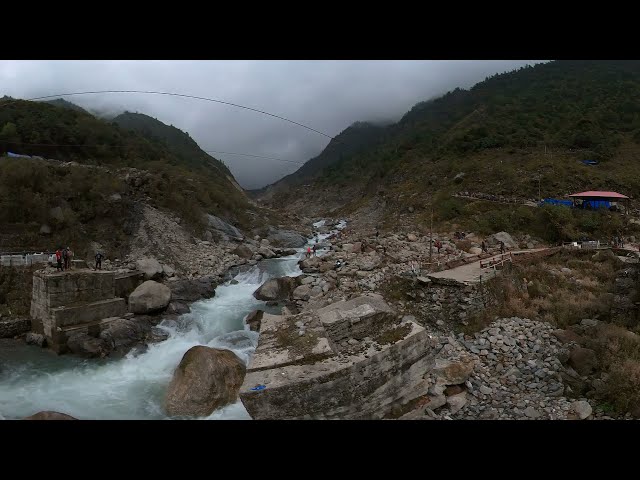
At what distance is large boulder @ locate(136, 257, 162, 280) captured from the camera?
15.1 meters

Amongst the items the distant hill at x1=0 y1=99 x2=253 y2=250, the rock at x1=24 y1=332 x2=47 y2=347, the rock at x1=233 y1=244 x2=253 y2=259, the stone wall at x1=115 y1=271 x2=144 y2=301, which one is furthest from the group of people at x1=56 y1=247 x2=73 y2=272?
the rock at x1=233 y1=244 x2=253 y2=259

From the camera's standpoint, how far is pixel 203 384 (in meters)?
7.44

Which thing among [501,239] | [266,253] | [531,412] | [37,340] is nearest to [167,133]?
[266,253]

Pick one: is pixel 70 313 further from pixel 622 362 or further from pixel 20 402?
pixel 622 362

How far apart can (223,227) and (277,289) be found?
11995 mm

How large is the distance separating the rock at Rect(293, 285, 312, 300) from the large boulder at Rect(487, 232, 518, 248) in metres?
9.94

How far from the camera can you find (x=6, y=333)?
434 inches

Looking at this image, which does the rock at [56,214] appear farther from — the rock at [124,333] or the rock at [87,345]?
the rock at [87,345]

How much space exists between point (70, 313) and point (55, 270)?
6.71 feet

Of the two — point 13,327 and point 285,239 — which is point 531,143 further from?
point 13,327

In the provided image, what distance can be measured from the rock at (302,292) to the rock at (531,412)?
887 cm

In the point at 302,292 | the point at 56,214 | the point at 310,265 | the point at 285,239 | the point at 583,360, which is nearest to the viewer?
the point at 583,360

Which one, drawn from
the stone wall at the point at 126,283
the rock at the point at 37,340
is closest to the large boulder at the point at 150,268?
the stone wall at the point at 126,283

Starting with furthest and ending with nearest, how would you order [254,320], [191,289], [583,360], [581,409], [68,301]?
[191,289] < [254,320] < [68,301] < [583,360] < [581,409]
